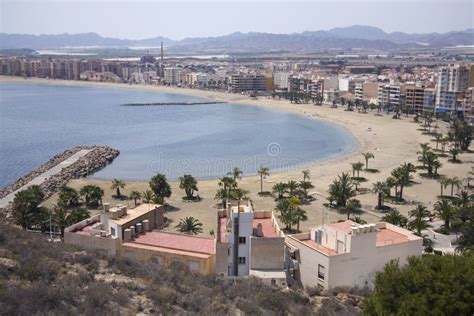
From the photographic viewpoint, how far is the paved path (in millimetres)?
33763

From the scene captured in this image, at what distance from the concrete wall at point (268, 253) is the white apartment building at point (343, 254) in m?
0.83

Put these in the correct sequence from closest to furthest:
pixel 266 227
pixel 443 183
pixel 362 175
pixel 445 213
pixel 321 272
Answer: pixel 321 272
pixel 266 227
pixel 445 213
pixel 443 183
pixel 362 175

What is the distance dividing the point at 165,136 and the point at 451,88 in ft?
133

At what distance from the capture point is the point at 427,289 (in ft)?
37.6

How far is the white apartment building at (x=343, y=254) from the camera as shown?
55.3 ft

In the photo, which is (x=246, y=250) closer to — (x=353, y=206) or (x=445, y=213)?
(x=445, y=213)

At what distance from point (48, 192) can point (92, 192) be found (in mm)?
5817

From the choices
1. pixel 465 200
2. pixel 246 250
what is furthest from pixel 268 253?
pixel 465 200

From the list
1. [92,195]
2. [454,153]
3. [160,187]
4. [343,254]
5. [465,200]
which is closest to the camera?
[343,254]

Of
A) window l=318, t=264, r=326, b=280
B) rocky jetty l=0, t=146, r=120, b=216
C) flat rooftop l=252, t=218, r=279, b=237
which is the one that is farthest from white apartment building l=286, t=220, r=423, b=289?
rocky jetty l=0, t=146, r=120, b=216

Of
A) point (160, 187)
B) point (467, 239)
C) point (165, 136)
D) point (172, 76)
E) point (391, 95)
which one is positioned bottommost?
point (165, 136)

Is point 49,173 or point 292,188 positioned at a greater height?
point 292,188

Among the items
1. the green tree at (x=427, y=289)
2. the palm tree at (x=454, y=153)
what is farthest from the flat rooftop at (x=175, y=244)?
the palm tree at (x=454, y=153)

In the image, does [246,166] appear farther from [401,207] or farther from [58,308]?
[58,308]
